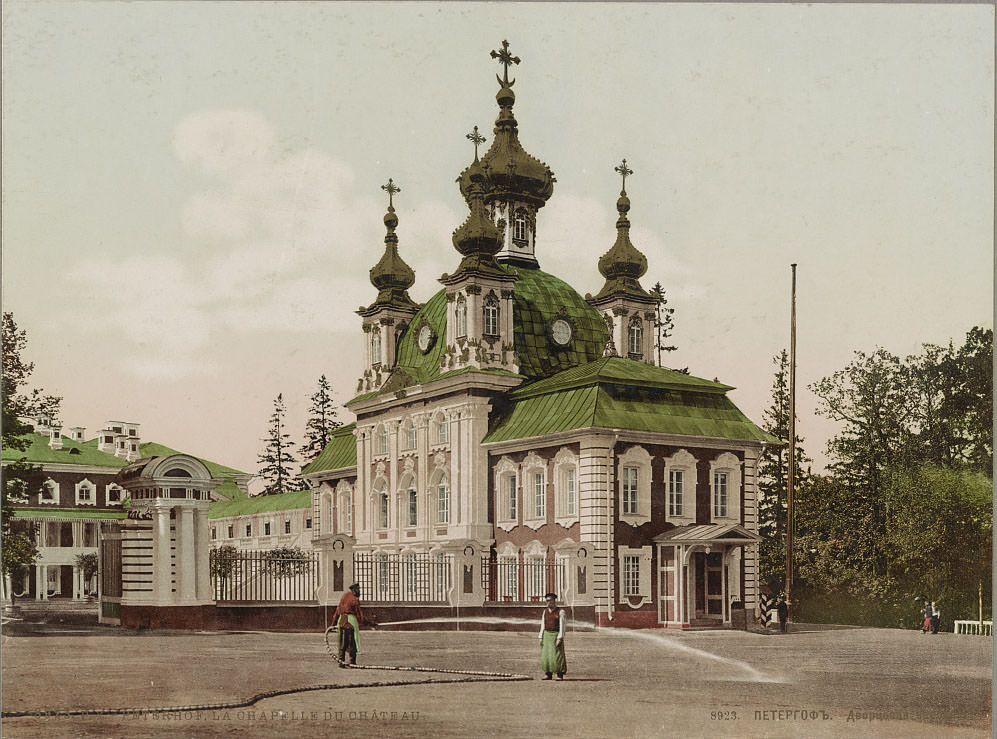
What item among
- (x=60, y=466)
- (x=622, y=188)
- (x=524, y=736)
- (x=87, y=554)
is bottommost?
(x=524, y=736)

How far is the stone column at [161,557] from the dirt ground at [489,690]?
0.92 metres

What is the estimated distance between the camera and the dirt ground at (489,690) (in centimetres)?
1505

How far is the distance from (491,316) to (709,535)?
691cm

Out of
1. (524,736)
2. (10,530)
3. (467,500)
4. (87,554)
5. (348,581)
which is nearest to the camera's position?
(524,736)

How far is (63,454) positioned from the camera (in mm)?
18219

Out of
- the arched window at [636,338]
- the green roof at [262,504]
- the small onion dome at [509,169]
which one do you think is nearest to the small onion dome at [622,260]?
the small onion dome at [509,169]

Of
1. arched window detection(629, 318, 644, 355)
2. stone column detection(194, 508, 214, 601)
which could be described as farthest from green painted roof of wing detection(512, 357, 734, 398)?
stone column detection(194, 508, 214, 601)

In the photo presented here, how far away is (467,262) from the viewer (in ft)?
94.7

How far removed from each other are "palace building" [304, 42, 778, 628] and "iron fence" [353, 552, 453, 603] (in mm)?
49

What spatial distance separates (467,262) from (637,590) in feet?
25.4

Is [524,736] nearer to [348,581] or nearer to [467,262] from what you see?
[348,581]

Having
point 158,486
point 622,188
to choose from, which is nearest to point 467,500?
point 158,486

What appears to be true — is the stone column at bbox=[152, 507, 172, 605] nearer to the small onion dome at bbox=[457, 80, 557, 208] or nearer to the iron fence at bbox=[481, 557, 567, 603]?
the iron fence at bbox=[481, 557, 567, 603]

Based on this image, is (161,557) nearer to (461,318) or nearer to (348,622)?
(348,622)
